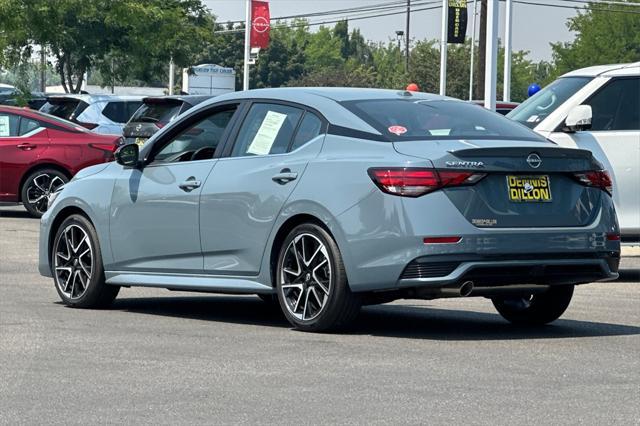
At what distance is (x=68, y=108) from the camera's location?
91.1ft

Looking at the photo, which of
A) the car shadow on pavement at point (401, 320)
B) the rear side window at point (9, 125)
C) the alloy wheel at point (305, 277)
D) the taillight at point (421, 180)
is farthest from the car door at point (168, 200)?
the rear side window at point (9, 125)

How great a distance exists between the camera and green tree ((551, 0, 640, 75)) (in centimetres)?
10862

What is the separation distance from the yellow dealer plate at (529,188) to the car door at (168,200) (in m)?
2.19

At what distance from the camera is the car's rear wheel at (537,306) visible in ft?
33.4

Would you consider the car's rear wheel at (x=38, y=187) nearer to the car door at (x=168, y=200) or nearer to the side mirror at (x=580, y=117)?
the side mirror at (x=580, y=117)

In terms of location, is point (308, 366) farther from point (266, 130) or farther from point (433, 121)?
point (266, 130)

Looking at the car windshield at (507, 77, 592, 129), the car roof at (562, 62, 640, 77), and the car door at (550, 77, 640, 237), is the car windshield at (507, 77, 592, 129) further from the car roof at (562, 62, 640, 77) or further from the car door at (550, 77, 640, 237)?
the car door at (550, 77, 640, 237)

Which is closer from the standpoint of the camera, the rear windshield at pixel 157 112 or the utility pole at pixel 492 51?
the rear windshield at pixel 157 112

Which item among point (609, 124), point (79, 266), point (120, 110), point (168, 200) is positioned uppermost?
point (120, 110)

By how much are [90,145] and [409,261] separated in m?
14.1

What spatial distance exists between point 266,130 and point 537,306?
83.3 inches

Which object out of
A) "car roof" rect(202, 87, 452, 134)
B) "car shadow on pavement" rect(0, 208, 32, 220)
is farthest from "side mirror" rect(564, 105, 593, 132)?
"car shadow on pavement" rect(0, 208, 32, 220)

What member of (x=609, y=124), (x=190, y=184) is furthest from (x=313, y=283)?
(x=609, y=124)

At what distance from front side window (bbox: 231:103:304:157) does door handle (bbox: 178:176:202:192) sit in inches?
12.3
